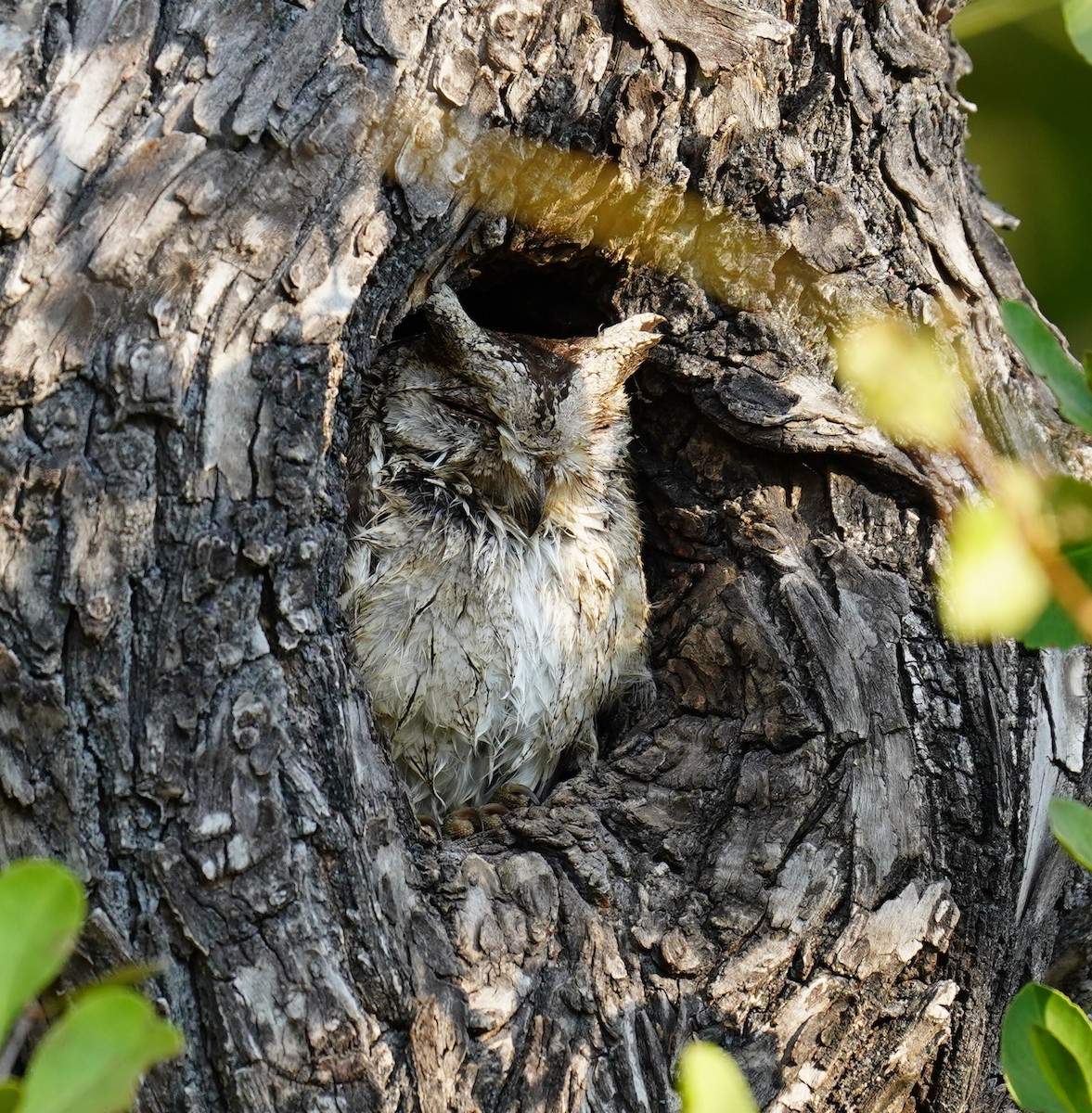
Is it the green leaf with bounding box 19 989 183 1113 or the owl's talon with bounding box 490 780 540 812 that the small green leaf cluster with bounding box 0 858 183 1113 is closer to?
the green leaf with bounding box 19 989 183 1113

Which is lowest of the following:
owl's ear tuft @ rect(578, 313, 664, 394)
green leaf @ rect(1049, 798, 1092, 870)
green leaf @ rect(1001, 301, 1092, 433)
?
owl's ear tuft @ rect(578, 313, 664, 394)

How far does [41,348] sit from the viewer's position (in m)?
1.53

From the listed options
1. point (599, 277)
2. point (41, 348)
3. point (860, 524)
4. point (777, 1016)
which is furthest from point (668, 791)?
point (41, 348)

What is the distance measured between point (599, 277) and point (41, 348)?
1.23m

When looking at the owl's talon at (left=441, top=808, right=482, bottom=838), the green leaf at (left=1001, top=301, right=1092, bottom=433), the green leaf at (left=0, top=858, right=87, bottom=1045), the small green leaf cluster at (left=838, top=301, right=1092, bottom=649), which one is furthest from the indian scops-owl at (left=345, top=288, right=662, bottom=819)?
the green leaf at (left=0, top=858, right=87, bottom=1045)

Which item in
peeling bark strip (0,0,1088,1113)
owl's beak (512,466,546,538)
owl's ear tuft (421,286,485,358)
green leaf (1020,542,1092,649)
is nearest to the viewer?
green leaf (1020,542,1092,649)

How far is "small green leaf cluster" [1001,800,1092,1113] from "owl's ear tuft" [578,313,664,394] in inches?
56.7

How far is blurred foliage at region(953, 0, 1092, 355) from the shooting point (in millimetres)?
3045

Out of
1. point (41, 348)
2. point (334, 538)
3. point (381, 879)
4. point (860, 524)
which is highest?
point (41, 348)

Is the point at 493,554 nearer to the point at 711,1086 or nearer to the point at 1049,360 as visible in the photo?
the point at 1049,360

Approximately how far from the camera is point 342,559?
1749mm

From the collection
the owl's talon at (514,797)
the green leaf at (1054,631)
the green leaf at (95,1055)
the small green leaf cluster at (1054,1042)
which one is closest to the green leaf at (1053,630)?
the green leaf at (1054,631)

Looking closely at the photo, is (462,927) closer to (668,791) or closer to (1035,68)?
(668,791)

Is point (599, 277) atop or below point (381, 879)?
atop
